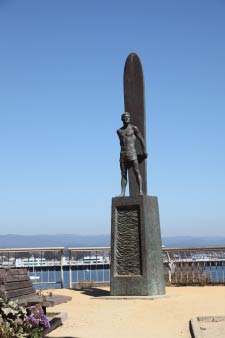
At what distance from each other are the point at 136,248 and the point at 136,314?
10.2 ft

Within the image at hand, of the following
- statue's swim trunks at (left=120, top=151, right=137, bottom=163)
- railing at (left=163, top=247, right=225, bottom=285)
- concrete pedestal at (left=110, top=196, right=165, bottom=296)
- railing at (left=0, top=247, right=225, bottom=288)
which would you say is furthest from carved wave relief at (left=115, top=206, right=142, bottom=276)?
railing at (left=163, top=247, right=225, bottom=285)

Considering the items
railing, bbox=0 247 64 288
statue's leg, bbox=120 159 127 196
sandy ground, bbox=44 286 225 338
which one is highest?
statue's leg, bbox=120 159 127 196

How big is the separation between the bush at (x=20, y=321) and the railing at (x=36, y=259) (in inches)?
370

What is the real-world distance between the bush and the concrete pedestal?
5820 millimetres

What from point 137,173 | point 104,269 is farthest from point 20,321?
point 104,269

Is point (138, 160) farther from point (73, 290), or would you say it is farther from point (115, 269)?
point (73, 290)

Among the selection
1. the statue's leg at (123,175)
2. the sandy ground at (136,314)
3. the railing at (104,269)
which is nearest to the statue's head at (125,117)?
the statue's leg at (123,175)

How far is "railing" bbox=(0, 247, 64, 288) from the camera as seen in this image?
55.4ft

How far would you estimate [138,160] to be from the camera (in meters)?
14.3

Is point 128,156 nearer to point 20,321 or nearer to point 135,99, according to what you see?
point 135,99

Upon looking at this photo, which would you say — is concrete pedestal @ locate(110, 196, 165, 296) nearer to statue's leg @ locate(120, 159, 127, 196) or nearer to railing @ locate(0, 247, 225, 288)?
statue's leg @ locate(120, 159, 127, 196)

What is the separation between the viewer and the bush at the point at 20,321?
21.4 ft

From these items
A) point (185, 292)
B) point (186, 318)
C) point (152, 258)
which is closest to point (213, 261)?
point (185, 292)

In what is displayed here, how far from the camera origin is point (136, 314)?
33.1 feet
